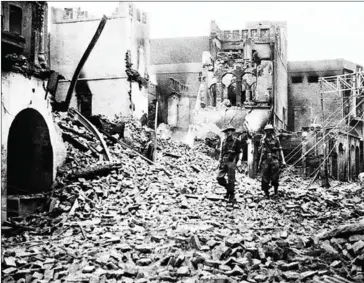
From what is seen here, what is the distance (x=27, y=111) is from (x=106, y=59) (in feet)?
48.7

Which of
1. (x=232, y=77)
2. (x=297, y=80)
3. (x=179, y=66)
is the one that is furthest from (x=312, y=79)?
(x=179, y=66)

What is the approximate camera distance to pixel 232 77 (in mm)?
32344

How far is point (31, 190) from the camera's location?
10.2 meters

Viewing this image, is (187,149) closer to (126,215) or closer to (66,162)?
(66,162)

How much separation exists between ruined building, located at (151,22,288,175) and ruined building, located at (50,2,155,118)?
4.98 metres

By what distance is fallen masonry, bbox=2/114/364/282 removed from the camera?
582 centimetres

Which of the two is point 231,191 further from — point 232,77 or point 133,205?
point 232,77

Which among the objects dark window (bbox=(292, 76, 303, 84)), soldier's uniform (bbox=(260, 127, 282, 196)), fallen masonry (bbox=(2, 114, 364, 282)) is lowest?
fallen masonry (bbox=(2, 114, 364, 282))

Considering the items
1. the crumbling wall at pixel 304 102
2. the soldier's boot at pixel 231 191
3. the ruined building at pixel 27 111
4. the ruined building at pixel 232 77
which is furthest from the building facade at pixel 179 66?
the soldier's boot at pixel 231 191

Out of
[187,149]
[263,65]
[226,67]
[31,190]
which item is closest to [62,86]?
[187,149]

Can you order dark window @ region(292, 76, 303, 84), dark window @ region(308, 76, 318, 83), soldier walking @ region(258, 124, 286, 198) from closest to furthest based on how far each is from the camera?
soldier walking @ region(258, 124, 286, 198) → dark window @ region(308, 76, 318, 83) → dark window @ region(292, 76, 303, 84)

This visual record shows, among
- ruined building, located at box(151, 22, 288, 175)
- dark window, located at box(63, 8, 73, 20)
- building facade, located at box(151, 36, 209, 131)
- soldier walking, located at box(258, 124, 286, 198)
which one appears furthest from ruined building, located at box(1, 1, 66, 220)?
building facade, located at box(151, 36, 209, 131)

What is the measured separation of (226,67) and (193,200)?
1900 centimetres

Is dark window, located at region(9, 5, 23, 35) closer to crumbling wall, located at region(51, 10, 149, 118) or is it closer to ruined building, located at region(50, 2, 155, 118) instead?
ruined building, located at region(50, 2, 155, 118)
